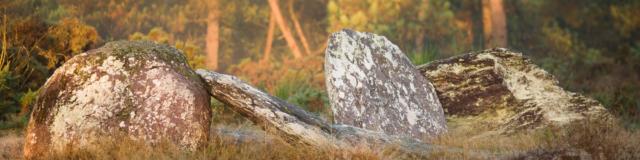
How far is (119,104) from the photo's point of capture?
249 inches

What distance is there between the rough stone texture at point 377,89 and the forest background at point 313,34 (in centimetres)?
272

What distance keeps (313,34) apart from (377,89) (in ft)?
78.9

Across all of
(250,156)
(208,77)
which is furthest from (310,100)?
(250,156)

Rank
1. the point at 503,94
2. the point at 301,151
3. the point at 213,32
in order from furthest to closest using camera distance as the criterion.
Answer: the point at 213,32 < the point at 503,94 < the point at 301,151

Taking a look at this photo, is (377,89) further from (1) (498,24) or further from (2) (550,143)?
(1) (498,24)

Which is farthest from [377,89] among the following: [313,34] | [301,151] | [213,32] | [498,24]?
[313,34]

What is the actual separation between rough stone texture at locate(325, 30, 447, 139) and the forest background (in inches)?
107

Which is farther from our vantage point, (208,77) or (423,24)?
(423,24)

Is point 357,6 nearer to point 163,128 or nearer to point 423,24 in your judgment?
point 423,24

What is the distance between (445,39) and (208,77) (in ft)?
66.3

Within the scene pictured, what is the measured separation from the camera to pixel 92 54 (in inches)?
264

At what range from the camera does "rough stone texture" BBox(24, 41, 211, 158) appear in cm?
620

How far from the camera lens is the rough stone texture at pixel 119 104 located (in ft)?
20.3

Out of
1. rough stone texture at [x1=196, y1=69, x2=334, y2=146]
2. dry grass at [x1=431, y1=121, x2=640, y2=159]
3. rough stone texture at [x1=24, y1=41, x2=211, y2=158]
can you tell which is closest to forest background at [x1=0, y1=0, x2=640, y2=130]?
dry grass at [x1=431, y1=121, x2=640, y2=159]
